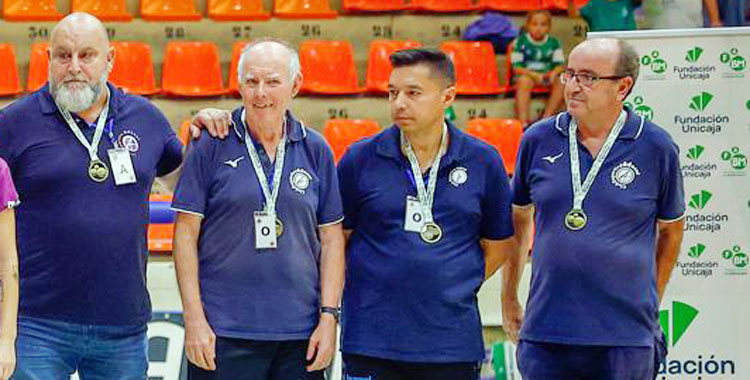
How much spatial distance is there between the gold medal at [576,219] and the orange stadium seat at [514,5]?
20.3ft

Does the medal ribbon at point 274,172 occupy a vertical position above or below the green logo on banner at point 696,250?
above

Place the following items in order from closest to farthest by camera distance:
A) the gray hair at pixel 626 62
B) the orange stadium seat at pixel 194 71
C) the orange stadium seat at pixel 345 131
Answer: the gray hair at pixel 626 62
the orange stadium seat at pixel 345 131
the orange stadium seat at pixel 194 71

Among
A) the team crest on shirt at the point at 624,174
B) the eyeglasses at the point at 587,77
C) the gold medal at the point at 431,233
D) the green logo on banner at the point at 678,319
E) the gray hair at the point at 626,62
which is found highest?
the gray hair at the point at 626,62

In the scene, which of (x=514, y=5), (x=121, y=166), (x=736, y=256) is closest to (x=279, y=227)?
(x=121, y=166)

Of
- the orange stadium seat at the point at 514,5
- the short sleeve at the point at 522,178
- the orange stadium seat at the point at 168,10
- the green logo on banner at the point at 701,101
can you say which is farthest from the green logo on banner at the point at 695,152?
the orange stadium seat at the point at 168,10

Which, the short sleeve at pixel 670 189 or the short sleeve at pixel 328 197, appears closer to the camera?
the short sleeve at pixel 328 197

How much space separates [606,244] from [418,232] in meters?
0.66

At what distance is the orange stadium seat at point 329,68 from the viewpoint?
9.56m

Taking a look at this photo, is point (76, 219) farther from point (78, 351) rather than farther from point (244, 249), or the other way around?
point (244, 249)

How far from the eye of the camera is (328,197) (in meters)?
4.01

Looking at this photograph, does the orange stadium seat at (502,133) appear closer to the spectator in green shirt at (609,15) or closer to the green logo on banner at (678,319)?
the spectator in green shirt at (609,15)

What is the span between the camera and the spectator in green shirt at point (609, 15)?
960cm

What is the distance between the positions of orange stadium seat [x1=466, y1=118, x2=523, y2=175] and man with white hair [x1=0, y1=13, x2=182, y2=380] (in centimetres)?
525

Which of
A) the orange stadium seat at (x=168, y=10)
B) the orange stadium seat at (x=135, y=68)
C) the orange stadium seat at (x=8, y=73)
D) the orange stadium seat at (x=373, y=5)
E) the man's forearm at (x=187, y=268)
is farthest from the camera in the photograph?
the orange stadium seat at (x=373, y=5)
